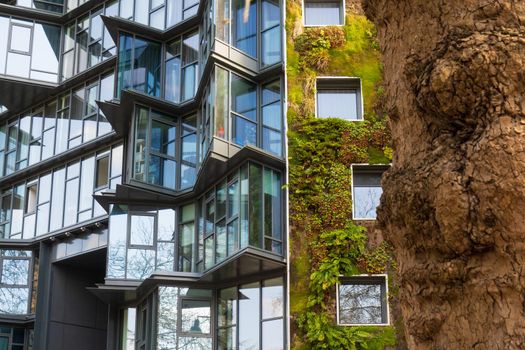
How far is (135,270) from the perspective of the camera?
895 inches

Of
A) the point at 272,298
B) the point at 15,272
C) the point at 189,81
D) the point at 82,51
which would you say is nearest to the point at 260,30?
the point at 189,81

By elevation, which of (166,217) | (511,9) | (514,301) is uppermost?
(166,217)

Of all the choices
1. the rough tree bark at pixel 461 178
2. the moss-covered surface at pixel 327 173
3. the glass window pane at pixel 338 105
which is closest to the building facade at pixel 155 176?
the glass window pane at pixel 338 105

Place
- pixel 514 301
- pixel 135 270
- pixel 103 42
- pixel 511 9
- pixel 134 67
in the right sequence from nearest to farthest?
pixel 514 301
pixel 511 9
pixel 135 270
pixel 134 67
pixel 103 42

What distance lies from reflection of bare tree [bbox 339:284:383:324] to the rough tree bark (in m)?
15.5

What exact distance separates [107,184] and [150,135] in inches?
128

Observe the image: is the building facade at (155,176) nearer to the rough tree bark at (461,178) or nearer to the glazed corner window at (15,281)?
the glazed corner window at (15,281)

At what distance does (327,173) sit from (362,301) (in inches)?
132

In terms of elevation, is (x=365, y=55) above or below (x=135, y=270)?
above

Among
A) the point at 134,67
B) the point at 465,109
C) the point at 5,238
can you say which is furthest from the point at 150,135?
the point at 465,109

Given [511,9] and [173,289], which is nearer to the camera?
[511,9]

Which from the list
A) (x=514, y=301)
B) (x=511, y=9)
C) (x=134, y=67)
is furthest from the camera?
(x=134, y=67)

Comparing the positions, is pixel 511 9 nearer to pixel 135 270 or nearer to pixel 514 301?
pixel 514 301

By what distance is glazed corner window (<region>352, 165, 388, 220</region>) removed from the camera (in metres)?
19.4
